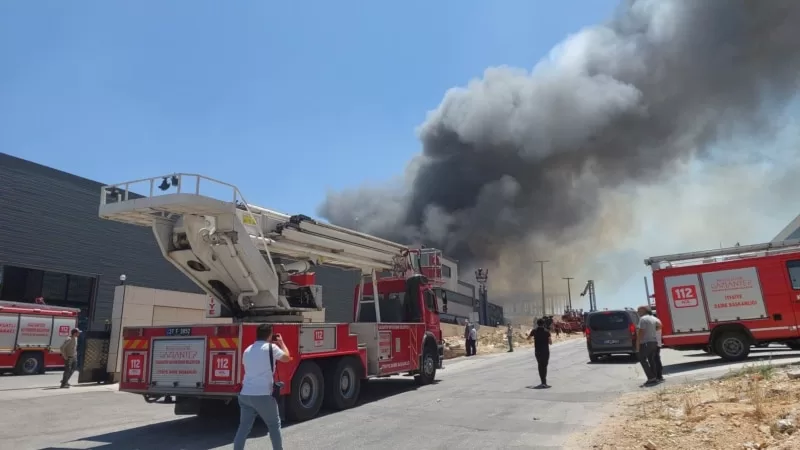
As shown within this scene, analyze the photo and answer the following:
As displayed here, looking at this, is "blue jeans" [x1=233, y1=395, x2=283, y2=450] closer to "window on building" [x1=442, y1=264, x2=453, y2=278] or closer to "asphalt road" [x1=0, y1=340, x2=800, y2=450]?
"asphalt road" [x1=0, y1=340, x2=800, y2=450]

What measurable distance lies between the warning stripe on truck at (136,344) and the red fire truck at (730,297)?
1139cm

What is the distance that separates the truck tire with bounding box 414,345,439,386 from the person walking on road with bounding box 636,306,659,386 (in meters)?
4.39

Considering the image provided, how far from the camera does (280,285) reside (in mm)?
8750

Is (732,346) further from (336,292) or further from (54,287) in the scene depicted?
(336,292)

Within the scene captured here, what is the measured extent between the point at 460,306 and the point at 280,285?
50.2 metres

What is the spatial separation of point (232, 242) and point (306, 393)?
2.50 meters

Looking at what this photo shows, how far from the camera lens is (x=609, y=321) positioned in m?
15.8

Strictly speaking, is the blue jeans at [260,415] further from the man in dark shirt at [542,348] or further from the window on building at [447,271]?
the window on building at [447,271]

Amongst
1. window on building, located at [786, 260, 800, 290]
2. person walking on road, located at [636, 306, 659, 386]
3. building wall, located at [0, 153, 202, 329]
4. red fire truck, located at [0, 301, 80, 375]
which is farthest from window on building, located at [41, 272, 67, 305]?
window on building, located at [786, 260, 800, 290]

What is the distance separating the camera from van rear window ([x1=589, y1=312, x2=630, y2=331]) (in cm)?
1559

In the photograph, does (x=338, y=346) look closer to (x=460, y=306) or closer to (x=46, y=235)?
(x=46, y=235)

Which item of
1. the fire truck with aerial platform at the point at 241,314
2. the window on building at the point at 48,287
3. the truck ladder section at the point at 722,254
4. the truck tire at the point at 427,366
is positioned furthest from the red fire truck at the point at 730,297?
the window on building at the point at 48,287

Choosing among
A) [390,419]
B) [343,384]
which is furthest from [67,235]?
[390,419]

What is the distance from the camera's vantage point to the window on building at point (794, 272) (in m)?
12.1
